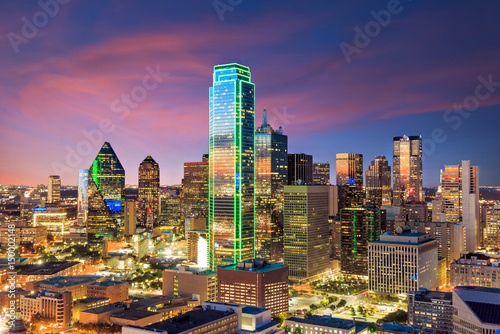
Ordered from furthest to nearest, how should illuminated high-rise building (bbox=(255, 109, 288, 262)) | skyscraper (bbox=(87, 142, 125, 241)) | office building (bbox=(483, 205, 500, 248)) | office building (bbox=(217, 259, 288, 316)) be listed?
skyscraper (bbox=(87, 142, 125, 241)), office building (bbox=(483, 205, 500, 248)), illuminated high-rise building (bbox=(255, 109, 288, 262)), office building (bbox=(217, 259, 288, 316))

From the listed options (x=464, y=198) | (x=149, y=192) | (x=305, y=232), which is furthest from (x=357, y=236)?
(x=149, y=192)

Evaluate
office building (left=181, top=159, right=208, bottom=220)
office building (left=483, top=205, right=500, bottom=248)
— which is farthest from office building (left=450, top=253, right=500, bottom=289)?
office building (left=181, top=159, right=208, bottom=220)

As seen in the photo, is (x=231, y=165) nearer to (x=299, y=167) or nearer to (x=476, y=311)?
(x=476, y=311)

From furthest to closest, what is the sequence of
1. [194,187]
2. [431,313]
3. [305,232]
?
[194,187] < [305,232] < [431,313]

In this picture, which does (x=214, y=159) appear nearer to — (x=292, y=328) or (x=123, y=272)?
(x=123, y=272)

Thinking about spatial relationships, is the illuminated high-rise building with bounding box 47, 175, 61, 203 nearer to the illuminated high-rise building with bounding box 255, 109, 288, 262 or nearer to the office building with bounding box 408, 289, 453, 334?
the illuminated high-rise building with bounding box 255, 109, 288, 262

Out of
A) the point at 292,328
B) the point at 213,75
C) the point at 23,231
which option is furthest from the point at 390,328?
the point at 23,231
